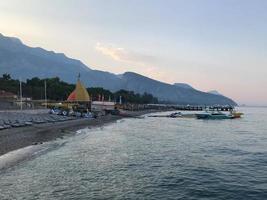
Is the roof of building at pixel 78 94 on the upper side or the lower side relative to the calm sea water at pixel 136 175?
upper

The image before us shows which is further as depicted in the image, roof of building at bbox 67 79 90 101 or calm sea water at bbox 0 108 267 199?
roof of building at bbox 67 79 90 101

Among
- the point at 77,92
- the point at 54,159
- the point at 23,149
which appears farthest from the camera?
the point at 77,92

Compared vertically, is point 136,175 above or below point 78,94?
below

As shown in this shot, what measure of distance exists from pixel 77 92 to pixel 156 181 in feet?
336

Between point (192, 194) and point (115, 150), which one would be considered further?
point (115, 150)

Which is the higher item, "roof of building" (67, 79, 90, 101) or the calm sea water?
"roof of building" (67, 79, 90, 101)

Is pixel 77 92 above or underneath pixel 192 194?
above

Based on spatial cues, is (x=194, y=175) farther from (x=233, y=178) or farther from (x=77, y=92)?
(x=77, y=92)

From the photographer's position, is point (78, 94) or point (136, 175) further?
point (78, 94)

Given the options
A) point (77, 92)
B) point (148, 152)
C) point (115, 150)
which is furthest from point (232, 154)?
point (77, 92)

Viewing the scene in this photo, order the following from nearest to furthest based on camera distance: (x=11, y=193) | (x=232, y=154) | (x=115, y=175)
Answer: (x=11, y=193) → (x=115, y=175) → (x=232, y=154)

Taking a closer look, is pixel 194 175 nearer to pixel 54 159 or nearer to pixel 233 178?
pixel 233 178

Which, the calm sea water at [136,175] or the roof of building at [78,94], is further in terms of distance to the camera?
the roof of building at [78,94]

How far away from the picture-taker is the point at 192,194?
67.6 feet
